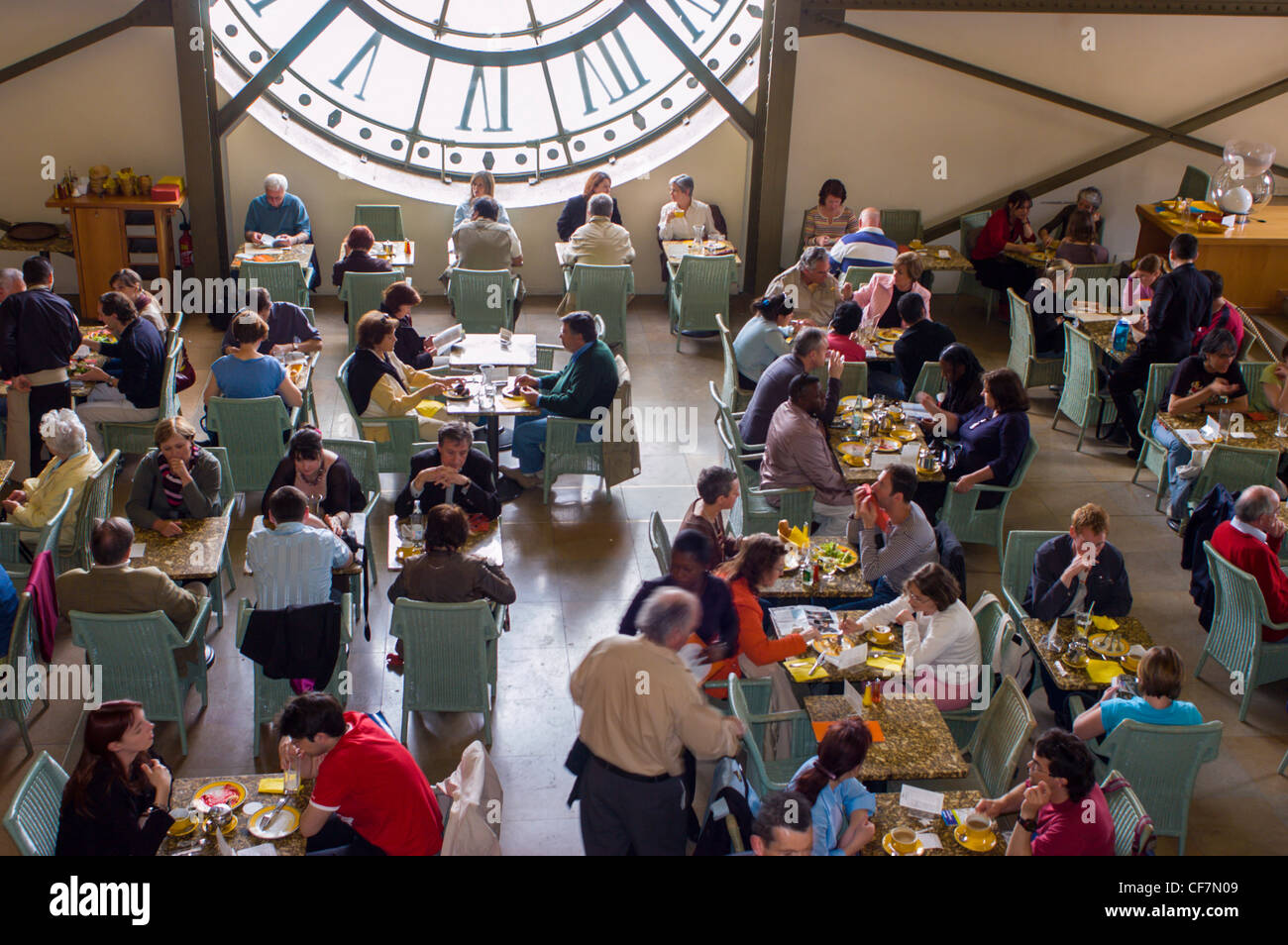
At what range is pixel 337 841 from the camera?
4754mm

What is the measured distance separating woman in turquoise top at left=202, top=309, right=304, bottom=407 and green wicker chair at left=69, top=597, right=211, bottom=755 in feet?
7.55

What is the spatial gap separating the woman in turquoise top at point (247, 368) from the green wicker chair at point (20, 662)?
2.27m

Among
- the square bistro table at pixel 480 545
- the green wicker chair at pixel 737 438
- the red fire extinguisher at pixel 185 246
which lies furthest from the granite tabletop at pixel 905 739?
the red fire extinguisher at pixel 185 246

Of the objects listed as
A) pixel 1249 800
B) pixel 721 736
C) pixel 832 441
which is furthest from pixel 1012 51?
pixel 721 736

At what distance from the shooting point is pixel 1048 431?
9.88m

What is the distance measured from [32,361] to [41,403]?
0.29 meters

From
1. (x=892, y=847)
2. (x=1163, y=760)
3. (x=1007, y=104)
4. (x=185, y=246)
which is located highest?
(x=1007, y=104)

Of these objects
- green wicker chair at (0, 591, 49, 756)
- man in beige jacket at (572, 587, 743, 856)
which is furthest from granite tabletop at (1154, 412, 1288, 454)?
green wicker chair at (0, 591, 49, 756)

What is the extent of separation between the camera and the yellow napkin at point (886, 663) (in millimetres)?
5700

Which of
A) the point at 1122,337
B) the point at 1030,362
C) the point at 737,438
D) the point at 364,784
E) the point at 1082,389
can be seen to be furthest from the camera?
the point at 1030,362

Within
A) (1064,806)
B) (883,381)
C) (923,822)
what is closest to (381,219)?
(883,381)

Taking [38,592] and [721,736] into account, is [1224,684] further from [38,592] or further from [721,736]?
[38,592]

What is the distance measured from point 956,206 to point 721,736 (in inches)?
365

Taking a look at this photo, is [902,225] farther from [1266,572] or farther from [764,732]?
[764,732]
